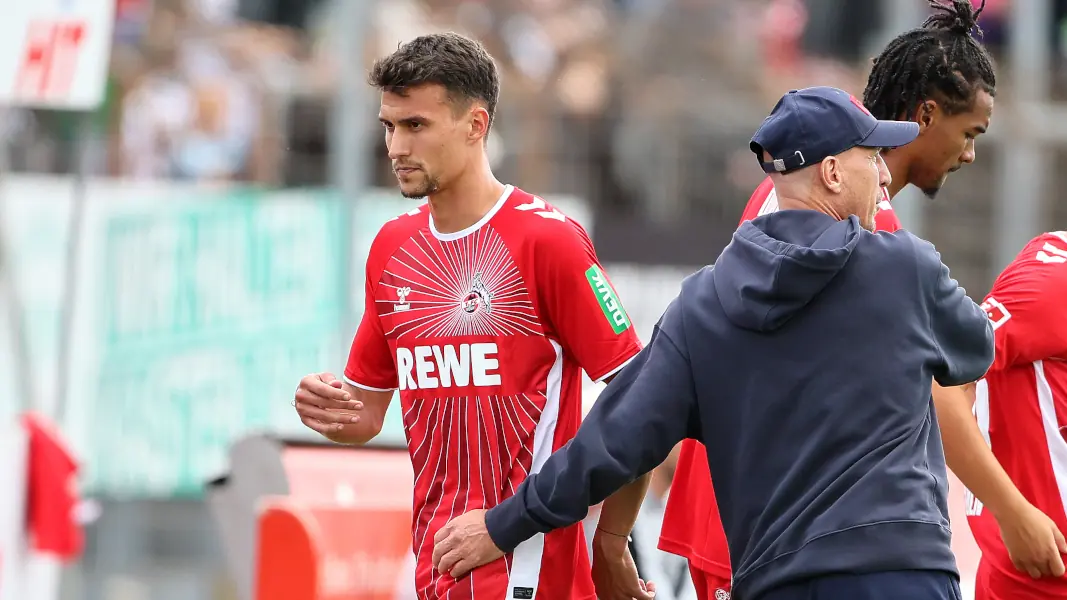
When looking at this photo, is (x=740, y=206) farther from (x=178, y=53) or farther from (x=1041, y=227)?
(x=178, y=53)

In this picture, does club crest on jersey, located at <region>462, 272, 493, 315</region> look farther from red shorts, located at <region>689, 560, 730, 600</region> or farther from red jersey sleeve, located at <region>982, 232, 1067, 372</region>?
red jersey sleeve, located at <region>982, 232, 1067, 372</region>

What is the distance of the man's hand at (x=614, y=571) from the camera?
3803 mm

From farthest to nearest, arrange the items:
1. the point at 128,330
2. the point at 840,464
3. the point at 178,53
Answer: the point at 178,53 → the point at 128,330 → the point at 840,464

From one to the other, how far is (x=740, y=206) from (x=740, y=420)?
838 cm

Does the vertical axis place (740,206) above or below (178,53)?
below

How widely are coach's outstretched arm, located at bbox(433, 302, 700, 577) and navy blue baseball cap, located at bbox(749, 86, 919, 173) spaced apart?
393 mm

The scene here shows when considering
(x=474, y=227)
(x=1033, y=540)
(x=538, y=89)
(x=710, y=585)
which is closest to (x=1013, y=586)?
(x=1033, y=540)

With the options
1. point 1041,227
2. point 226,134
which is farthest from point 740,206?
point 226,134

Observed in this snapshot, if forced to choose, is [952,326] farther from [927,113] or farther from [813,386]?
[927,113]

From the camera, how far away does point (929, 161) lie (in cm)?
395

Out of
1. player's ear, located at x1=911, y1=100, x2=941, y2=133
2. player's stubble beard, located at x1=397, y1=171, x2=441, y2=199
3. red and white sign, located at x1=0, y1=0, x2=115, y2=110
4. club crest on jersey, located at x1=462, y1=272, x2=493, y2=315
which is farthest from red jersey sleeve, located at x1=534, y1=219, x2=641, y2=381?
red and white sign, located at x1=0, y1=0, x2=115, y2=110

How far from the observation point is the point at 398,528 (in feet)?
21.1

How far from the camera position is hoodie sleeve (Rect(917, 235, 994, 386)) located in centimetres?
318

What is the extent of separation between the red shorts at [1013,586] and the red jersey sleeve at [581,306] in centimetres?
123
